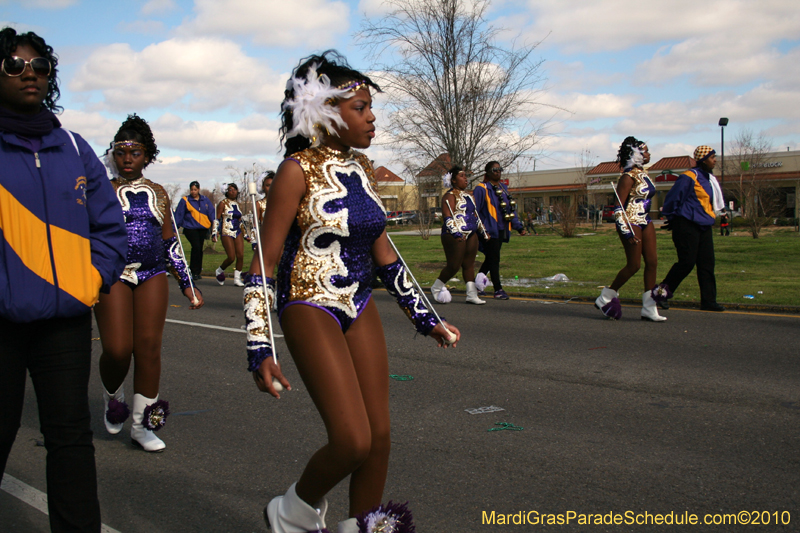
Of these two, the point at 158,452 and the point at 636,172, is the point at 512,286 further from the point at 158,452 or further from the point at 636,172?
the point at 158,452

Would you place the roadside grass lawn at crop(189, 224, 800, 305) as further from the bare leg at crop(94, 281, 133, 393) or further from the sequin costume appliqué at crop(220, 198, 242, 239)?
the bare leg at crop(94, 281, 133, 393)

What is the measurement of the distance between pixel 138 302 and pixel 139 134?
1260mm

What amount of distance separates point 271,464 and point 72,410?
169 centimetres

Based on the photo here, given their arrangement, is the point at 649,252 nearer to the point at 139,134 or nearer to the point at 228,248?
the point at 139,134

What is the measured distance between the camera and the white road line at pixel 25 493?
3.66m

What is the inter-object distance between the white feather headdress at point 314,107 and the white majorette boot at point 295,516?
56.6 inches

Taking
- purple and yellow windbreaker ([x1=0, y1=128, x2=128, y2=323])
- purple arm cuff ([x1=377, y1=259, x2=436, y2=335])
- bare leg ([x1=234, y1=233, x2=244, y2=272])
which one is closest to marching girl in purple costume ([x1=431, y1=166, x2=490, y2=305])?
bare leg ([x1=234, y1=233, x2=244, y2=272])

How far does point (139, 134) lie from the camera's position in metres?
4.89

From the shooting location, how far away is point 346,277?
9.19ft

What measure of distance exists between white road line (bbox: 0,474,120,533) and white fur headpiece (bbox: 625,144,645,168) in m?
7.40

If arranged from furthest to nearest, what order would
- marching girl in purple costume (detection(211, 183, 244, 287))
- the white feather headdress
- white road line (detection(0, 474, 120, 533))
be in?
marching girl in purple costume (detection(211, 183, 244, 287)) < white road line (detection(0, 474, 120, 533)) < the white feather headdress

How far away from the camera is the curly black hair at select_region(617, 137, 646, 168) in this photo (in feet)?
28.7

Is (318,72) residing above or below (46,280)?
above

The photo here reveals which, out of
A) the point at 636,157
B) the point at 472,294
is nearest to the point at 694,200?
the point at 636,157
